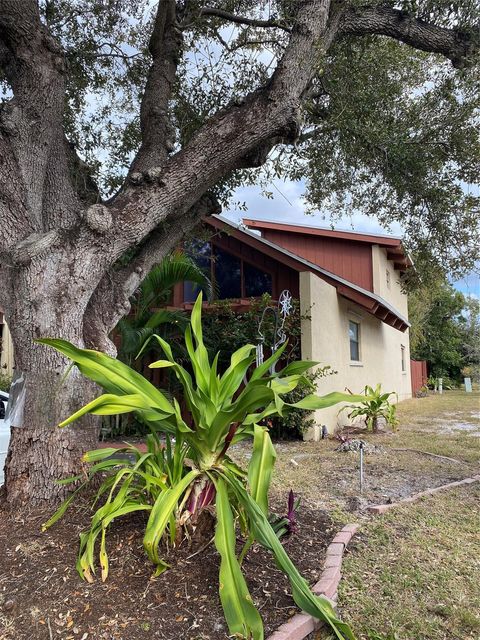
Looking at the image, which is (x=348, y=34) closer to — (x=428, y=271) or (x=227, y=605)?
(x=428, y=271)

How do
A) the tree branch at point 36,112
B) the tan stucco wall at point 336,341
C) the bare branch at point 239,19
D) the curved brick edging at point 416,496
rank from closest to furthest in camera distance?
the tree branch at point 36,112, the curved brick edging at point 416,496, the bare branch at point 239,19, the tan stucco wall at point 336,341

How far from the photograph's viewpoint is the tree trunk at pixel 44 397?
12.5 ft

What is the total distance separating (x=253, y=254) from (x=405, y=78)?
513 cm

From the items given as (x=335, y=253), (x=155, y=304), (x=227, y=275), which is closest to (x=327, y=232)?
(x=335, y=253)

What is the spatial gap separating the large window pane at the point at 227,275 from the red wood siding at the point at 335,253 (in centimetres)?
350

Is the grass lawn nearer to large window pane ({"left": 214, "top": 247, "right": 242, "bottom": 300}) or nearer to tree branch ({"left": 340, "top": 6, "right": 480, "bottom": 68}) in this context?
Answer: tree branch ({"left": 340, "top": 6, "right": 480, "bottom": 68})

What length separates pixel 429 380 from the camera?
30844mm

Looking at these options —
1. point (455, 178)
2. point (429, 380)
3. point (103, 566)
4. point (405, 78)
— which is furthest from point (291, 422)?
point (429, 380)

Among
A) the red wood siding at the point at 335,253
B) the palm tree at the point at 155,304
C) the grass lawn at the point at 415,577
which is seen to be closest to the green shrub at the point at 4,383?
the palm tree at the point at 155,304

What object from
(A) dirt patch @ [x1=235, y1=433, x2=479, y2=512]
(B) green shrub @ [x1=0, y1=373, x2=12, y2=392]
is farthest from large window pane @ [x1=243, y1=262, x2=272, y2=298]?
(B) green shrub @ [x1=0, y1=373, x2=12, y2=392]

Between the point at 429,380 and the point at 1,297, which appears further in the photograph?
the point at 429,380

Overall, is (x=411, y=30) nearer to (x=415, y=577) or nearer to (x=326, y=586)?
(x=415, y=577)

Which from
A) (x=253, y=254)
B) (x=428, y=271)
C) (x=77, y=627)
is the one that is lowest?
(x=77, y=627)

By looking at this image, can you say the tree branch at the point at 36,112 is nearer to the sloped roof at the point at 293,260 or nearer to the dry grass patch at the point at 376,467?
the dry grass patch at the point at 376,467
